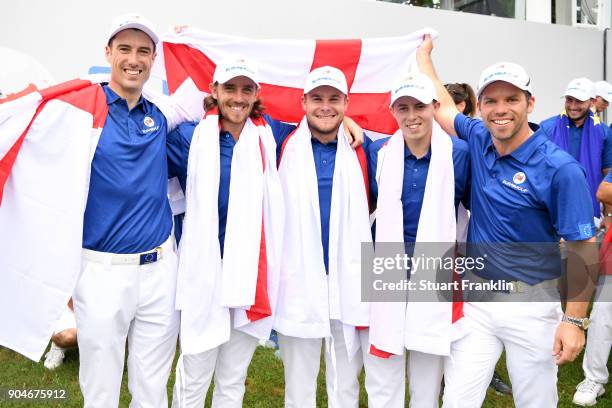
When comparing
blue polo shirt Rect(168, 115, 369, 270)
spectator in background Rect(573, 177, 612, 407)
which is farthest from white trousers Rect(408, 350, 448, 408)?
spectator in background Rect(573, 177, 612, 407)

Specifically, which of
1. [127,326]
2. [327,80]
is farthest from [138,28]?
[127,326]

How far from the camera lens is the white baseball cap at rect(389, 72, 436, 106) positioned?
111 inches

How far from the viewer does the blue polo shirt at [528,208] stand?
242cm

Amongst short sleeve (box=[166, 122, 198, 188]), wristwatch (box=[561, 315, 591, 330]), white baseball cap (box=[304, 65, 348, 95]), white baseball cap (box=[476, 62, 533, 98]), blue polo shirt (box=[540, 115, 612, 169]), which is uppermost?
blue polo shirt (box=[540, 115, 612, 169])

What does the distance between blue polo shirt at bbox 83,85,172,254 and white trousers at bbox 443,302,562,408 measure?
1.55 metres

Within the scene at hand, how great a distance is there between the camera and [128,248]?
8.73 ft

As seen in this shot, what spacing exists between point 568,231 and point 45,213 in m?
2.30

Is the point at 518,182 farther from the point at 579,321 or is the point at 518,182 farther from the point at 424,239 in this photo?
the point at 579,321

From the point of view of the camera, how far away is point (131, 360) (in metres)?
2.82

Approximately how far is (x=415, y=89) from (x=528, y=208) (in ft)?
2.55

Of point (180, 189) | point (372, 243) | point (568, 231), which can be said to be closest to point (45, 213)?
point (180, 189)

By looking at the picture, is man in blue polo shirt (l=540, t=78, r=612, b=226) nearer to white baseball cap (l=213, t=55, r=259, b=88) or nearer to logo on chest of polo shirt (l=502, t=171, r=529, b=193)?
logo on chest of polo shirt (l=502, t=171, r=529, b=193)

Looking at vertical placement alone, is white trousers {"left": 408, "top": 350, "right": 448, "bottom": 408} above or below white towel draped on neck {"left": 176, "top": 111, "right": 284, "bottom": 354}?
below

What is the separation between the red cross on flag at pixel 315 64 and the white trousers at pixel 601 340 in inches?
84.4
